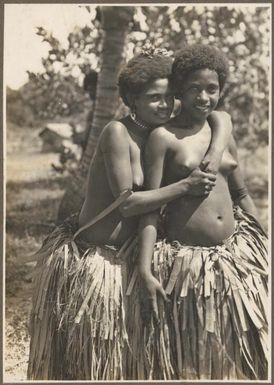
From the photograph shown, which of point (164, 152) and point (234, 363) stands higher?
point (164, 152)

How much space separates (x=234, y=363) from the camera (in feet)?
13.3

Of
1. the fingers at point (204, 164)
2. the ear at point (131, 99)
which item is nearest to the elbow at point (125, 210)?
the fingers at point (204, 164)

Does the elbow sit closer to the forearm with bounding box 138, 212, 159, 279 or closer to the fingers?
the forearm with bounding box 138, 212, 159, 279

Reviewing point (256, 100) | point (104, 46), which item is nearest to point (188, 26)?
point (104, 46)

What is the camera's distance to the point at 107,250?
418 cm

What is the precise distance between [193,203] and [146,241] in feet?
1.03

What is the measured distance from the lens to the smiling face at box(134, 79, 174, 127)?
13.4 feet

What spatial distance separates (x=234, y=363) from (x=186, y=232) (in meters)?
0.71

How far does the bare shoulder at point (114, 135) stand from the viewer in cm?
404

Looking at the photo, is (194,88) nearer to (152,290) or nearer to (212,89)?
(212,89)

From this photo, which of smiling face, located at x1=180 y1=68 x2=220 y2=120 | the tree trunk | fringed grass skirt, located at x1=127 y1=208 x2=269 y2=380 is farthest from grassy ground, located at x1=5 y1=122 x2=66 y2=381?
smiling face, located at x1=180 y1=68 x2=220 y2=120

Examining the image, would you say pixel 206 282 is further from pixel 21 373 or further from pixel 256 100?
pixel 256 100

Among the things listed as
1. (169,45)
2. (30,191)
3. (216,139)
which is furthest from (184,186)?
(30,191)

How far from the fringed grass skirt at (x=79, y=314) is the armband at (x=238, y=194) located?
0.66 m
